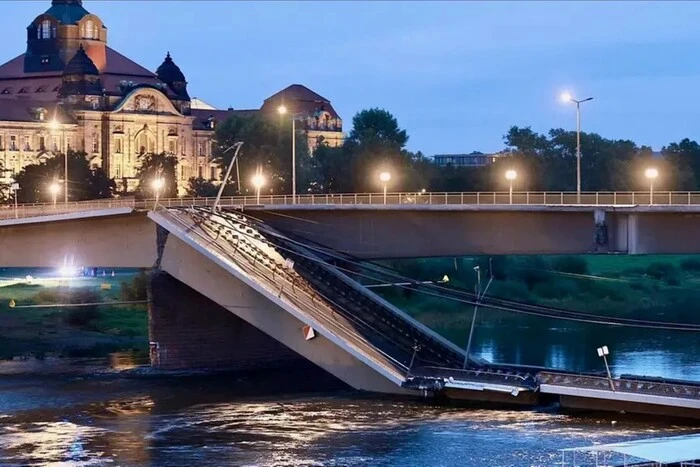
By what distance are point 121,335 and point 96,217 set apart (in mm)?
17138

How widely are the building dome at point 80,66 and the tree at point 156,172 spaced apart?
2298 cm

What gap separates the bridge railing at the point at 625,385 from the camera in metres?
57.1

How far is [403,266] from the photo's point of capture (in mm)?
112312

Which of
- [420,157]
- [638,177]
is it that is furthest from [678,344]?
[420,157]

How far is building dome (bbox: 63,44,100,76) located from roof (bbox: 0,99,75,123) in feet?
15.0

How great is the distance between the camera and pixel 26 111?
645 feet

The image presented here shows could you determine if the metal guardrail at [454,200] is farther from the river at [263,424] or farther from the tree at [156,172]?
the tree at [156,172]

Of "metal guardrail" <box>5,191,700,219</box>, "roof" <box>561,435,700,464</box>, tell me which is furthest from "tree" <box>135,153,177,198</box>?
"roof" <box>561,435,700,464</box>

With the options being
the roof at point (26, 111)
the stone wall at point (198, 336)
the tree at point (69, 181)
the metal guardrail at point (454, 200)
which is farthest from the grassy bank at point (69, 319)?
the roof at point (26, 111)

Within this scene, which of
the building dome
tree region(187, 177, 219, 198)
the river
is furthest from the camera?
the building dome

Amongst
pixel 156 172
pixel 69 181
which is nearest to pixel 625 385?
pixel 69 181

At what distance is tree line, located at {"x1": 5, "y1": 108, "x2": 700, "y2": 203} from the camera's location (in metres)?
128

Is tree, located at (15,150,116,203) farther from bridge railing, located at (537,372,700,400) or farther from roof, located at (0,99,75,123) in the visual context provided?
bridge railing, located at (537,372,700,400)

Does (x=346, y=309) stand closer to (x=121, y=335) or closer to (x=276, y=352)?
(x=276, y=352)
